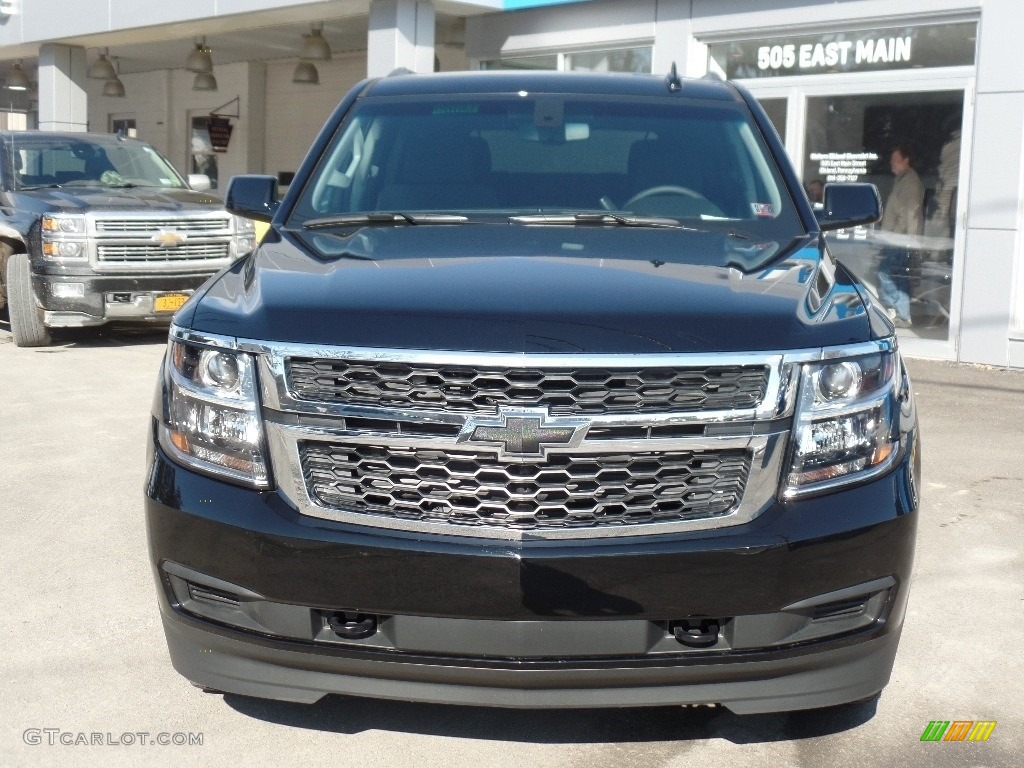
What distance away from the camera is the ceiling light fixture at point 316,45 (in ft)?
60.9

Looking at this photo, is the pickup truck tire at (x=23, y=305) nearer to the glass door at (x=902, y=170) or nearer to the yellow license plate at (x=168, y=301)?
the yellow license plate at (x=168, y=301)

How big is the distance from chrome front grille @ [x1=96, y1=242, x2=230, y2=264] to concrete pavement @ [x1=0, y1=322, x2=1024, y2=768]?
4484mm

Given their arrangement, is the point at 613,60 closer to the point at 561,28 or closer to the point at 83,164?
the point at 561,28

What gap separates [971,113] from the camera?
10.6 metres

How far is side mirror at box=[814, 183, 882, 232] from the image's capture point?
414 centimetres

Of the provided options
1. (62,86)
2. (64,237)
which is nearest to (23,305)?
(64,237)

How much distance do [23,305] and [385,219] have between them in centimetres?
764

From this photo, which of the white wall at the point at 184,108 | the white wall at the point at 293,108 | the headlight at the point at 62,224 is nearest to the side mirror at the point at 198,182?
the headlight at the point at 62,224

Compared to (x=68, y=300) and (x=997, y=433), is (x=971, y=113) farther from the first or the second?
(x=68, y=300)

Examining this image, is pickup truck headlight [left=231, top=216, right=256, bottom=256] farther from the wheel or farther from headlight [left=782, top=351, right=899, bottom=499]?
headlight [left=782, top=351, right=899, bottom=499]

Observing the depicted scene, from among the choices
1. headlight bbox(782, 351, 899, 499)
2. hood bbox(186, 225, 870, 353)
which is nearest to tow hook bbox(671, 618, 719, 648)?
headlight bbox(782, 351, 899, 499)

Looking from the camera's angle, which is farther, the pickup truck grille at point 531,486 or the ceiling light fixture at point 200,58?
the ceiling light fixture at point 200,58

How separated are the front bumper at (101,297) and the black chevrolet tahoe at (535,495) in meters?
7.72

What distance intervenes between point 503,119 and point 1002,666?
2430 mm
